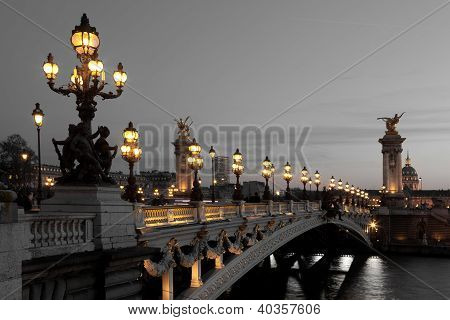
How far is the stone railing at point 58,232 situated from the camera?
32.8ft

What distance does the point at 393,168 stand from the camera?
11112cm

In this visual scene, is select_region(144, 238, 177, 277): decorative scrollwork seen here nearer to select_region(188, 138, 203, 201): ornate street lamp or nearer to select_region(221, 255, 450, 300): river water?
select_region(188, 138, 203, 201): ornate street lamp

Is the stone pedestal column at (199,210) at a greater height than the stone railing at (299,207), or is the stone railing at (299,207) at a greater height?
the stone pedestal column at (199,210)

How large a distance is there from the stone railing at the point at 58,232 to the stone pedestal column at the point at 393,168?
104 m

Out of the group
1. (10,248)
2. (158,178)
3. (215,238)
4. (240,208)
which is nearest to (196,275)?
(215,238)

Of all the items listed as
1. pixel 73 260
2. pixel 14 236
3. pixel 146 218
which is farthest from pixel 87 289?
pixel 146 218

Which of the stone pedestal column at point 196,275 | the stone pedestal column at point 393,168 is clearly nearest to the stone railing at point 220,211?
the stone pedestal column at point 196,275

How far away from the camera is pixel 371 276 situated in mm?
60812

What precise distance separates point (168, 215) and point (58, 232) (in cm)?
683

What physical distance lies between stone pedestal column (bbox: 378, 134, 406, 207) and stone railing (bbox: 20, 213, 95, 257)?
341ft

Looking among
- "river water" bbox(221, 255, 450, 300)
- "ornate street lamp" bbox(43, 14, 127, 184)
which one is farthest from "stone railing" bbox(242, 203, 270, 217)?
"ornate street lamp" bbox(43, 14, 127, 184)

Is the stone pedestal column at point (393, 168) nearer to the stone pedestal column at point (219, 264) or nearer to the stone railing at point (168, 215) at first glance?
the stone pedestal column at point (219, 264)

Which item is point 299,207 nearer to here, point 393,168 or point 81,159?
point 81,159

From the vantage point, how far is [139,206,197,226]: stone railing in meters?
15.5
